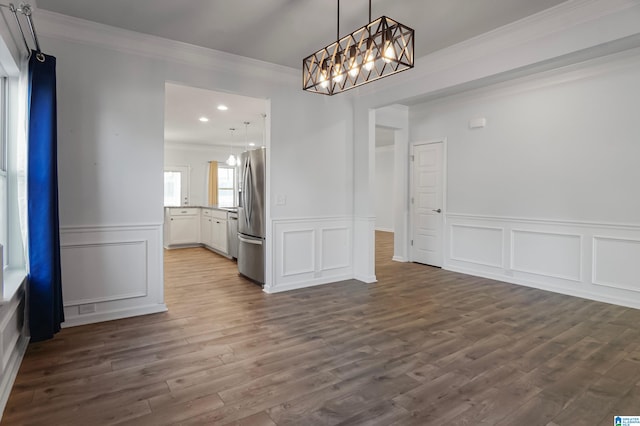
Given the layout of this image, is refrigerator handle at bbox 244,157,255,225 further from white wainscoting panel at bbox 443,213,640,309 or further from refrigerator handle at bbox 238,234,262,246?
white wainscoting panel at bbox 443,213,640,309

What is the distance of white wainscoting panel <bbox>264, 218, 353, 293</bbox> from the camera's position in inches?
167

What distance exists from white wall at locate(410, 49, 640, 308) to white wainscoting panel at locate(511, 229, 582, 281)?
0.04 feet

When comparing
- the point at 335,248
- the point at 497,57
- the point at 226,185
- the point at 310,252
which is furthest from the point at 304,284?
the point at 226,185

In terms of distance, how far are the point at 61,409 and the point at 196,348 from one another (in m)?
0.90

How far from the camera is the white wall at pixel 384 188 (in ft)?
34.9

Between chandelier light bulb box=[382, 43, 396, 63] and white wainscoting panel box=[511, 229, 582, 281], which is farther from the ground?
chandelier light bulb box=[382, 43, 396, 63]

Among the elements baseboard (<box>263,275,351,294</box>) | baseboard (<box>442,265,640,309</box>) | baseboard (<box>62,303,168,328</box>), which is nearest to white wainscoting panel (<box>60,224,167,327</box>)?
baseboard (<box>62,303,168,328</box>)

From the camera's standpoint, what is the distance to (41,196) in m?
2.52

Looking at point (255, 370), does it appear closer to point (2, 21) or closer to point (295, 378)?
point (295, 378)

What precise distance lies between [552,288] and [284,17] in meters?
4.30

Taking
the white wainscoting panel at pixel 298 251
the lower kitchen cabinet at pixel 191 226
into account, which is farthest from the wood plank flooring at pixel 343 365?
the lower kitchen cabinet at pixel 191 226

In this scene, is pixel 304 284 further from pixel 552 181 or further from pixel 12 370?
pixel 552 181

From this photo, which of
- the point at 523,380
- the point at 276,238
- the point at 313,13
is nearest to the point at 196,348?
the point at 276,238

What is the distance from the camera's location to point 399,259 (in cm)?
621
